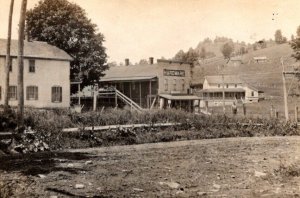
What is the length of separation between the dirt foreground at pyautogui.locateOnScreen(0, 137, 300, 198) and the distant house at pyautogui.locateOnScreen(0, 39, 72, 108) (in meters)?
15.8

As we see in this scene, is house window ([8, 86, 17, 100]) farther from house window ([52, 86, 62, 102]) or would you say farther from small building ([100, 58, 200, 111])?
small building ([100, 58, 200, 111])

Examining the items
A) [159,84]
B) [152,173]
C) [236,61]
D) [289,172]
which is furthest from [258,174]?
[236,61]

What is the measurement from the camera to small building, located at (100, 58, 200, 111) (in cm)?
4272

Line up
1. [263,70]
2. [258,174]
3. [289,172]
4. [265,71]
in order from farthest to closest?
1. [263,70]
2. [265,71]
3. [258,174]
4. [289,172]

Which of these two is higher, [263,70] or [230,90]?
[263,70]

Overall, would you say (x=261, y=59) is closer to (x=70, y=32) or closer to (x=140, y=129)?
(x=70, y=32)

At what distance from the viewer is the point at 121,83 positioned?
152 ft

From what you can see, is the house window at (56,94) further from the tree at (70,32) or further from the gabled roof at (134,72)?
the gabled roof at (134,72)

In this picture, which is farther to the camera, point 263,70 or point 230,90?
point 263,70

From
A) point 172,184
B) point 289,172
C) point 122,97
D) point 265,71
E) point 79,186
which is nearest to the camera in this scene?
point 79,186

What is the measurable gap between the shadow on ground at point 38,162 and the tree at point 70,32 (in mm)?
22788

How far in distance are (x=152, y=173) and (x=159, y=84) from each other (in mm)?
31481

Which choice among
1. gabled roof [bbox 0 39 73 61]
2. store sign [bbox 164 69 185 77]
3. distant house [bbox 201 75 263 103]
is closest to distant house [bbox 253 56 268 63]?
distant house [bbox 201 75 263 103]

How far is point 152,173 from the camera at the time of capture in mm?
11492
